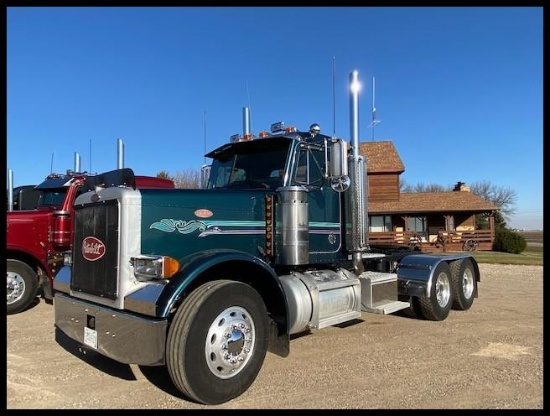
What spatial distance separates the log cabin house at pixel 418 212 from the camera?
2891 centimetres

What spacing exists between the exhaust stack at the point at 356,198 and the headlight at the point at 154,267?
2.94 meters

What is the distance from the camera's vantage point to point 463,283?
8250mm

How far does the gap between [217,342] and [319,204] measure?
2.38m

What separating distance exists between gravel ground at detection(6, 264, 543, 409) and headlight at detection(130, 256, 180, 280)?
1.06 m

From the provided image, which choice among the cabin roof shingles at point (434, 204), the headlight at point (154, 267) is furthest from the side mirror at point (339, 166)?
the cabin roof shingles at point (434, 204)

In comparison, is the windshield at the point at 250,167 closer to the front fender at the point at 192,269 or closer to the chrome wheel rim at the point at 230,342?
the front fender at the point at 192,269

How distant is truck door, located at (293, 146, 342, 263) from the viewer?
5574 mm

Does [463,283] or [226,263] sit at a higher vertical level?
[226,263]

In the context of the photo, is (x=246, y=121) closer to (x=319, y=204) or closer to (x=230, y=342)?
(x=319, y=204)

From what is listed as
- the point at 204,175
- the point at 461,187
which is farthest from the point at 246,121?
the point at 461,187

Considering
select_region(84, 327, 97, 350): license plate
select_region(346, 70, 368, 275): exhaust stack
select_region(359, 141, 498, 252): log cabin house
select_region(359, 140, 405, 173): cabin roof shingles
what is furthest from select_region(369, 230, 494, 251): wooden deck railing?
select_region(84, 327, 97, 350): license plate

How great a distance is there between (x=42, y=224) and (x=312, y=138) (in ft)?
16.3

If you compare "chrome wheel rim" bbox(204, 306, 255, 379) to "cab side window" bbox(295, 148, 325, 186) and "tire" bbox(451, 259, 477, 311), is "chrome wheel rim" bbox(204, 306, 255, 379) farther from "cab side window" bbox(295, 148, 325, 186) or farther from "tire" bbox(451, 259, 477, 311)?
"tire" bbox(451, 259, 477, 311)

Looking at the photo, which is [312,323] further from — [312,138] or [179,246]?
[312,138]
